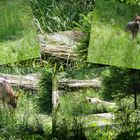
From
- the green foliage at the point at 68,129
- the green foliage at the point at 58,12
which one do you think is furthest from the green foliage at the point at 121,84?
the green foliage at the point at 58,12

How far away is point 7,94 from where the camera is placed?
3467 mm

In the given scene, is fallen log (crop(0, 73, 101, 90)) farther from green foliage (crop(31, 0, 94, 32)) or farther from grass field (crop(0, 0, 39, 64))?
green foliage (crop(31, 0, 94, 32))

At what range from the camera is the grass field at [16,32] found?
3.29 meters

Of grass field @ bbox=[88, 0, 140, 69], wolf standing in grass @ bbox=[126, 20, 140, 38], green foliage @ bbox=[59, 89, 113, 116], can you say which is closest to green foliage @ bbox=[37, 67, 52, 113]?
green foliage @ bbox=[59, 89, 113, 116]

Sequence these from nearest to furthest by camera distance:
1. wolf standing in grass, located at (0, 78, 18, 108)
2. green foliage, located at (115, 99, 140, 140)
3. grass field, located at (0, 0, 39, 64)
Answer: grass field, located at (0, 0, 39, 64)
wolf standing in grass, located at (0, 78, 18, 108)
green foliage, located at (115, 99, 140, 140)

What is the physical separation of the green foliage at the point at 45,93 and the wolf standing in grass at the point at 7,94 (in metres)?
0.19

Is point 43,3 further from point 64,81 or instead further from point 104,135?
A: point 104,135

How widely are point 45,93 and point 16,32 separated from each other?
1.68 ft

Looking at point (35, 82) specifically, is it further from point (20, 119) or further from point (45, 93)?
point (20, 119)

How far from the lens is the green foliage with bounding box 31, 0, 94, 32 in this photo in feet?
10.9

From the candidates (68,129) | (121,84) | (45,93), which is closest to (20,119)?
(45,93)

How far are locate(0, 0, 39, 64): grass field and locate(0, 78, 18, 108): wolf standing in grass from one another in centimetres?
18

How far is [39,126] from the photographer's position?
354 cm

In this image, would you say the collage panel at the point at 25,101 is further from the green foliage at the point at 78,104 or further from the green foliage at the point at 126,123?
the green foliage at the point at 126,123
